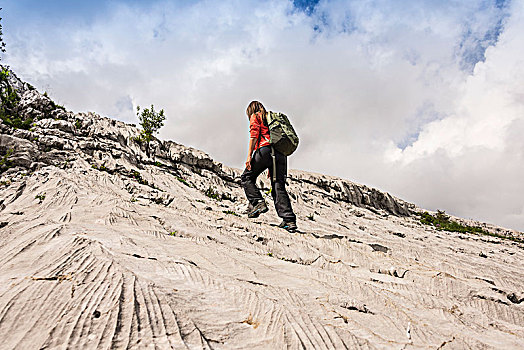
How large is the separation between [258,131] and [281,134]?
0.56 metres

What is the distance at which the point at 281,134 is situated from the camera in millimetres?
6945

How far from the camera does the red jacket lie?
23.1 ft

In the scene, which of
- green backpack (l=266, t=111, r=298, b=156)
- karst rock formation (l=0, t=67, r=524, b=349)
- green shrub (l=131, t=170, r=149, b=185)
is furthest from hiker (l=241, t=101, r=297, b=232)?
green shrub (l=131, t=170, r=149, b=185)

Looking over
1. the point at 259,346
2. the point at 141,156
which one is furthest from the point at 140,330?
the point at 141,156

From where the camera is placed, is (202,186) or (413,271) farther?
(202,186)

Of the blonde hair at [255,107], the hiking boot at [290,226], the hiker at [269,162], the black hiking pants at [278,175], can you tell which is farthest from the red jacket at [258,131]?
the hiking boot at [290,226]

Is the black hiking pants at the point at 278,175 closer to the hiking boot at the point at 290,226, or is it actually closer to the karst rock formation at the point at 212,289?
the hiking boot at the point at 290,226

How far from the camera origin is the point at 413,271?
454cm

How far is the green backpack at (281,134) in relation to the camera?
6961 mm

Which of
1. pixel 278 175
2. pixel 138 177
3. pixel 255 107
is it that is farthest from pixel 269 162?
pixel 138 177

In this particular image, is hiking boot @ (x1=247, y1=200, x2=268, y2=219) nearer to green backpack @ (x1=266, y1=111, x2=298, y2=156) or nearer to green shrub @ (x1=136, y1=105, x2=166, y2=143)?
green backpack @ (x1=266, y1=111, x2=298, y2=156)

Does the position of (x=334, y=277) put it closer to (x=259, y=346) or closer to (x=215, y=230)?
(x=259, y=346)

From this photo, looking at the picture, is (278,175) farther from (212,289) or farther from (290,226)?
(212,289)

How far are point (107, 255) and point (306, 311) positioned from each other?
80.3 inches
